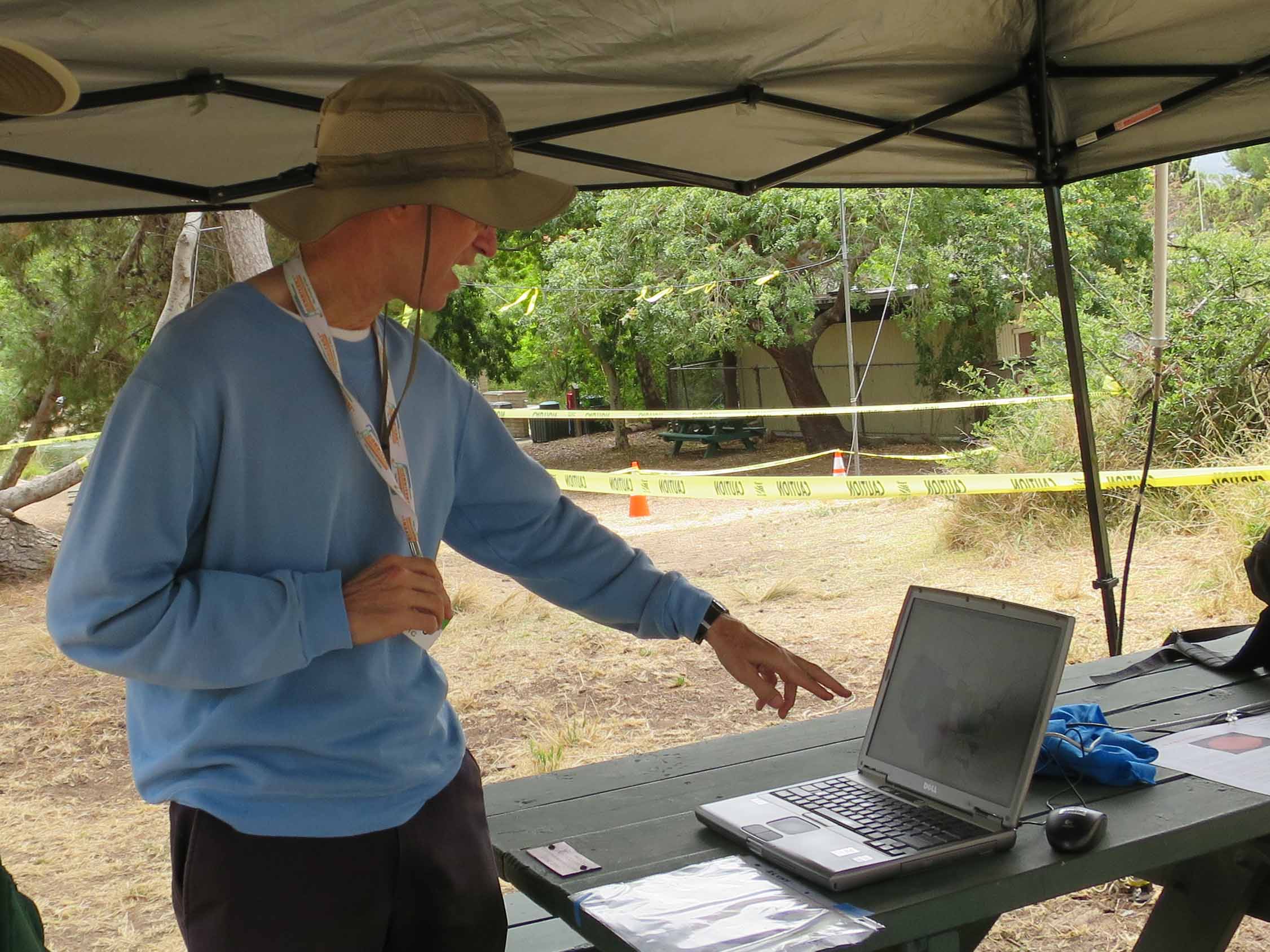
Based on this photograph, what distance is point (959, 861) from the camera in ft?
5.77

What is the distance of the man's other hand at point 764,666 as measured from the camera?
1.85 meters

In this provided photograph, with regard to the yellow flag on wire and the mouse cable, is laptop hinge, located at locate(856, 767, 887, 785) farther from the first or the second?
the yellow flag on wire

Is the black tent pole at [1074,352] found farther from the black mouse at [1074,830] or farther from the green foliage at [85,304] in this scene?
the green foliage at [85,304]

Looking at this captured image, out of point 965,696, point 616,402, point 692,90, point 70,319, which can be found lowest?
point 965,696

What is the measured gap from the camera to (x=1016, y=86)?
3326 mm

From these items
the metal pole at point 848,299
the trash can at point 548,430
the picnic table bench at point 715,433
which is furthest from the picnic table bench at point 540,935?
the trash can at point 548,430

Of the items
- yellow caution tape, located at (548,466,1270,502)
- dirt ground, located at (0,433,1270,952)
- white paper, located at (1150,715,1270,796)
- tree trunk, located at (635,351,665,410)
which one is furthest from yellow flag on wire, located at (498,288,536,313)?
white paper, located at (1150,715,1270,796)

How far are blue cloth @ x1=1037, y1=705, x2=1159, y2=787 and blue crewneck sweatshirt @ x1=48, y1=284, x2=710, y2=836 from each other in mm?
1146

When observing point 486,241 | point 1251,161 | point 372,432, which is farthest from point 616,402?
point 1251,161

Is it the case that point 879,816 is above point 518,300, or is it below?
below

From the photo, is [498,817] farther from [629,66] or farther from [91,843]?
[91,843]

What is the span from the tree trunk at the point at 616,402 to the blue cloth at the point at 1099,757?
16.5m

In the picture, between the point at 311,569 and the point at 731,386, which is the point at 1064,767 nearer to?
the point at 311,569

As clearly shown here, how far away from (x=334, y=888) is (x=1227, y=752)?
5.50 ft
